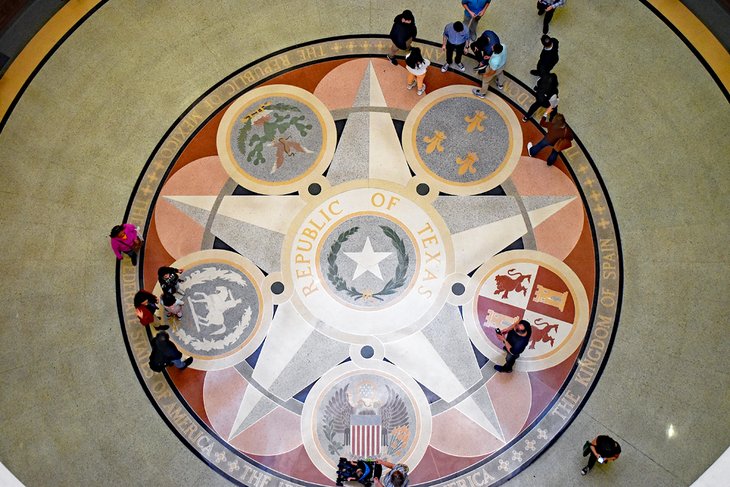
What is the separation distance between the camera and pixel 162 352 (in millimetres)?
11594

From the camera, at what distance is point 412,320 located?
502 inches

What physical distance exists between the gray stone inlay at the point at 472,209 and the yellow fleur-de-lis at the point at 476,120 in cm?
152

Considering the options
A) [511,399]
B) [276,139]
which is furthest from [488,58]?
[511,399]

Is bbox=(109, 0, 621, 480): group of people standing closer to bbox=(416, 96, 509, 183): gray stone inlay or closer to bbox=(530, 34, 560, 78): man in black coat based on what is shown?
bbox=(530, 34, 560, 78): man in black coat

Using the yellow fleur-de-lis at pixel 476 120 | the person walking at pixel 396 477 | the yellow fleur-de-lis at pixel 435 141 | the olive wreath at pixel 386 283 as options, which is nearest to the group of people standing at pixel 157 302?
the olive wreath at pixel 386 283

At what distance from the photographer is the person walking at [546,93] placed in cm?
1291

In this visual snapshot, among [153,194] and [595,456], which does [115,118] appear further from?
[595,456]

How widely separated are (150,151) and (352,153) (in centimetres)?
415

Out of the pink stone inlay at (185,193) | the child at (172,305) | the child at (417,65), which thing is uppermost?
the child at (417,65)

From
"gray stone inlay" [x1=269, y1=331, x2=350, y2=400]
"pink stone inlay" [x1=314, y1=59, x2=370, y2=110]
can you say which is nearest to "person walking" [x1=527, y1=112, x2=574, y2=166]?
"pink stone inlay" [x1=314, y1=59, x2=370, y2=110]

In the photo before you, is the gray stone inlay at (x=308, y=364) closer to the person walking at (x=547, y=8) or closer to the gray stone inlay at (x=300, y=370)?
the gray stone inlay at (x=300, y=370)

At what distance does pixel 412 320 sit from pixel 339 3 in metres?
7.14

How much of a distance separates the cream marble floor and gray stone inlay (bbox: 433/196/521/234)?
2.06m

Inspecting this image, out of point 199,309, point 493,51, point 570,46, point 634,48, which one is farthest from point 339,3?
point 199,309
